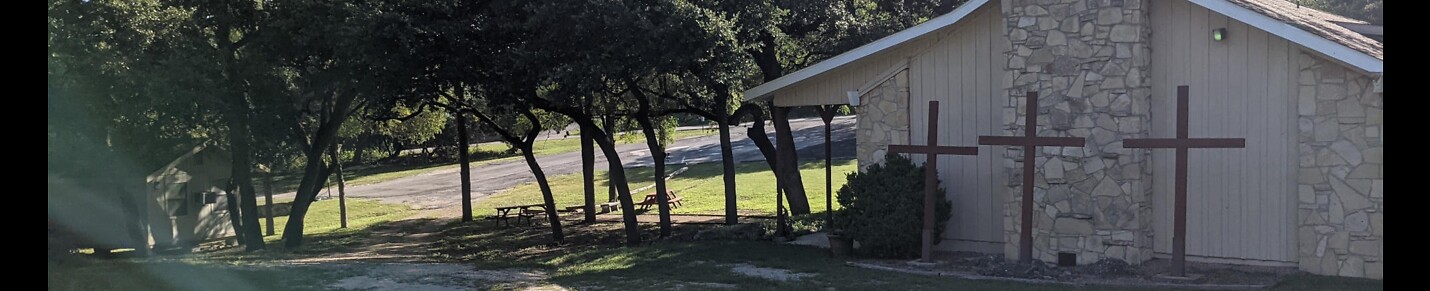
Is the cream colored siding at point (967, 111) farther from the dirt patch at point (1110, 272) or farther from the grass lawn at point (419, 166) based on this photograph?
the grass lawn at point (419, 166)

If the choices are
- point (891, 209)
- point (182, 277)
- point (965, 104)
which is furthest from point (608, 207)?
point (182, 277)

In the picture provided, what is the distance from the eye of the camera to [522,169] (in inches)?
1864

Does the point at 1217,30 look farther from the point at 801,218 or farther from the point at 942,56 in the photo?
the point at 801,218

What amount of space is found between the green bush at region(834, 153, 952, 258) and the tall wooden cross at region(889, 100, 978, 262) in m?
0.28

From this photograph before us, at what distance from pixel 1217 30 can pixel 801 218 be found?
10.2m

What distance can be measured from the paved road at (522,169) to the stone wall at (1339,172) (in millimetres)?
27852

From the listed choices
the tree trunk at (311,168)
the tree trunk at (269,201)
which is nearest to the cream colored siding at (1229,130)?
the tree trunk at (311,168)

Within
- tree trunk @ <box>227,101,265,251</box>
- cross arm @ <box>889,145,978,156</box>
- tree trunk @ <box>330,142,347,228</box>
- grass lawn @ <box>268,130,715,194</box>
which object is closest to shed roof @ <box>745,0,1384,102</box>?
cross arm @ <box>889,145,978,156</box>

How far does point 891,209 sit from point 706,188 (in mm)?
21584

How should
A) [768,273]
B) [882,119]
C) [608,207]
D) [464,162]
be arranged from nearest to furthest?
[768,273], [882,119], [464,162], [608,207]

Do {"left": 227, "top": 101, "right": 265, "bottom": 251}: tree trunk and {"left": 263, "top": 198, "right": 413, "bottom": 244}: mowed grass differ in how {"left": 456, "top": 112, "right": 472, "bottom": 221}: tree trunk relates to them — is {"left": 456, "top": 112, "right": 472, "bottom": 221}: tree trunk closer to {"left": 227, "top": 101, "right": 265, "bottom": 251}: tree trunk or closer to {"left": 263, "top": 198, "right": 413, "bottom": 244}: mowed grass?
{"left": 263, "top": 198, "right": 413, "bottom": 244}: mowed grass

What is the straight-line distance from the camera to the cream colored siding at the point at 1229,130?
38.6 ft

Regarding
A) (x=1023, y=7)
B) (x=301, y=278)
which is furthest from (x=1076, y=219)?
(x=301, y=278)

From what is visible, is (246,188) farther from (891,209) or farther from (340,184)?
(891,209)
